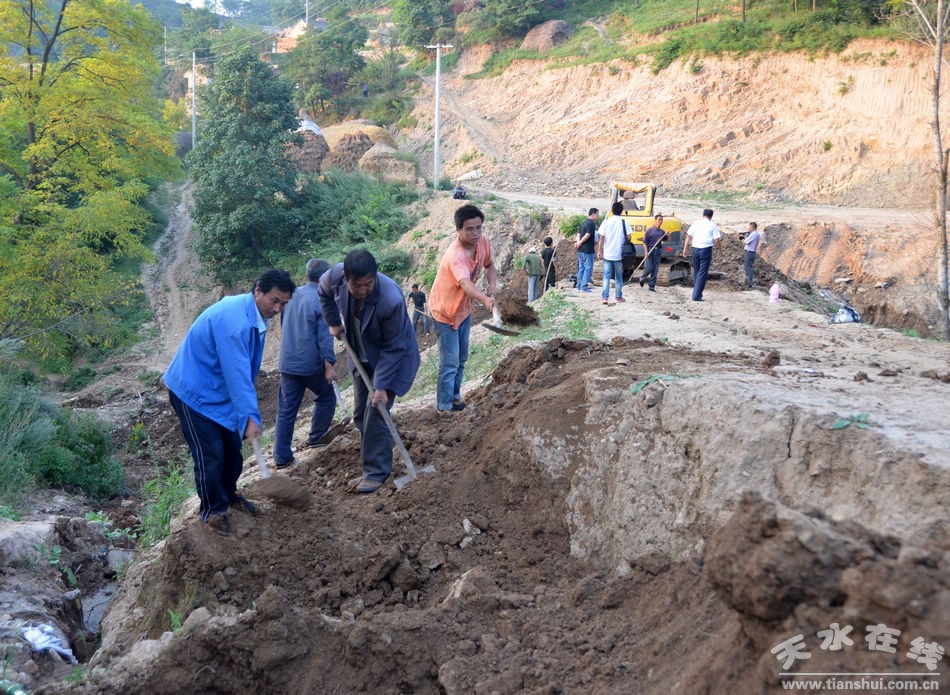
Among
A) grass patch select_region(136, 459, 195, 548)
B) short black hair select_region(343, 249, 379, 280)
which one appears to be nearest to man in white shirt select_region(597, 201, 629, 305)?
grass patch select_region(136, 459, 195, 548)

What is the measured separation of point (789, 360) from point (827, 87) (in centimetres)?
2299

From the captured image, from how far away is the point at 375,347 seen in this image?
5.36 meters

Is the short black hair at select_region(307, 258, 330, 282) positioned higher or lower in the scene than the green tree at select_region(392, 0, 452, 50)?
lower

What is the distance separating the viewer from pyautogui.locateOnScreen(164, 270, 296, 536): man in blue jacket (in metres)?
4.38

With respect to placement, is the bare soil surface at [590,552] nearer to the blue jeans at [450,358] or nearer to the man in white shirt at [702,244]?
the blue jeans at [450,358]

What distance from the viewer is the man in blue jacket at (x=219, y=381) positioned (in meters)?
4.38

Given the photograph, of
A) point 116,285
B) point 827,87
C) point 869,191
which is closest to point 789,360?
point 116,285

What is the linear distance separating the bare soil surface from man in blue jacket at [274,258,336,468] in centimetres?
38

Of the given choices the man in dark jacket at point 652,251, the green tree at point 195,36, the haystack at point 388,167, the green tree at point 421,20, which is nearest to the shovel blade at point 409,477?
the man in dark jacket at point 652,251

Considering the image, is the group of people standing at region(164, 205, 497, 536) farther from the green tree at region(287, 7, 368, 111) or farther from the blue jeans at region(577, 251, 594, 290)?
the green tree at region(287, 7, 368, 111)

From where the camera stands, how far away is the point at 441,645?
3471 millimetres

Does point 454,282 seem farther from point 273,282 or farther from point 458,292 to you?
point 273,282

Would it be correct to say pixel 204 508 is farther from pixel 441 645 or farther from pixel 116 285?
pixel 116 285

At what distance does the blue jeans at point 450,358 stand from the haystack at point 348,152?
23.8 m
